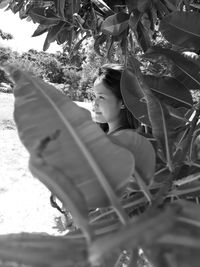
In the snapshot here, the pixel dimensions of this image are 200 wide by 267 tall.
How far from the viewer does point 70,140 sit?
561mm

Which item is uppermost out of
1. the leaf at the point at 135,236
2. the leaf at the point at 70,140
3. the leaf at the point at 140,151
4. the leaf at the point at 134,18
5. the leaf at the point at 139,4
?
the leaf at the point at 135,236

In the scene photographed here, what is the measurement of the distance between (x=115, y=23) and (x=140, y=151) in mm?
1287

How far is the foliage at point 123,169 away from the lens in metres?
0.36

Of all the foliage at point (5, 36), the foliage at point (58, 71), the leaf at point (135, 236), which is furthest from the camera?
the foliage at point (5, 36)

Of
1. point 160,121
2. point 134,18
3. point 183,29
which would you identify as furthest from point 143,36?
point 160,121

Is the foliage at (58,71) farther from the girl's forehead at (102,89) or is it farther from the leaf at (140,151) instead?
the leaf at (140,151)

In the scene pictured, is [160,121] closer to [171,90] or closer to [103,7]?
[171,90]

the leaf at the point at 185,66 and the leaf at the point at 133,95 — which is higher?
the leaf at the point at 185,66

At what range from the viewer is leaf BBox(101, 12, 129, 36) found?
1831 mm

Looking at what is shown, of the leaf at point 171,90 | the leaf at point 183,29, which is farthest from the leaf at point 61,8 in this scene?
the leaf at point 171,90

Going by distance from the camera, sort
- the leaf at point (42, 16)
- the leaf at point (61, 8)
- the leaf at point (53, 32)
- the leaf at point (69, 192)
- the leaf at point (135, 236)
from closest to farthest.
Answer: the leaf at point (135, 236)
the leaf at point (69, 192)
the leaf at point (61, 8)
the leaf at point (42, 16)
the leaf at point (53, 32)

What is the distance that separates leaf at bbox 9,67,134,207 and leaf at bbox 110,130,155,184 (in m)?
0.09

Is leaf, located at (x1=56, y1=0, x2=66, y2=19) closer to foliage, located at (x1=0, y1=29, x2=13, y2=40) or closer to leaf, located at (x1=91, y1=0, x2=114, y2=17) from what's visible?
leaf, located at (x1=91, y1=0, x2=114, y2=17)

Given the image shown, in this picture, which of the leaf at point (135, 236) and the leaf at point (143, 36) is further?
the leaf at point (143, 36)
